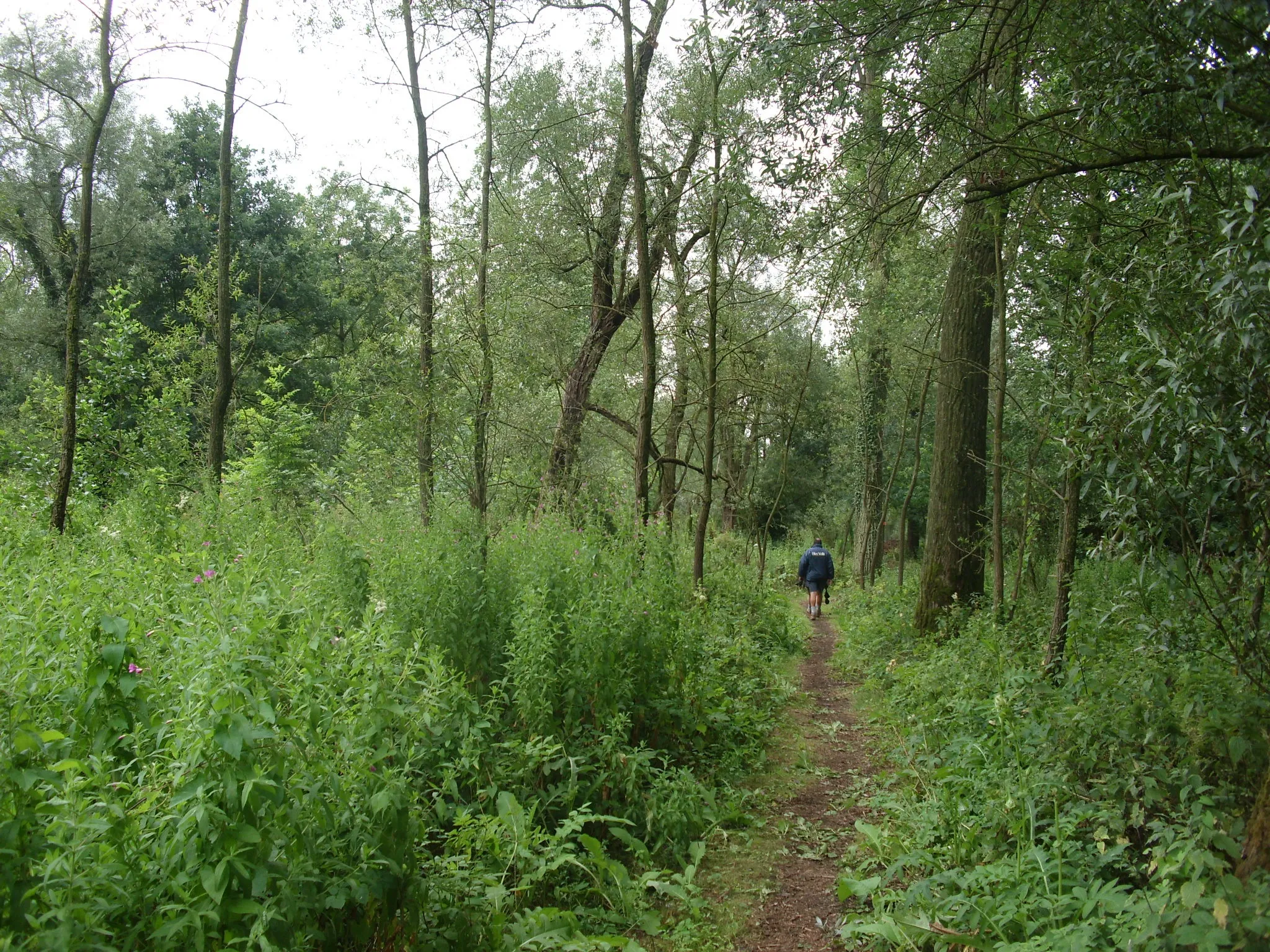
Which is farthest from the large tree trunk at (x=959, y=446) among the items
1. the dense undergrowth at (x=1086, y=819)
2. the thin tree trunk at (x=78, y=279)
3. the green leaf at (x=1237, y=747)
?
the thin tree trunk at (x=78, y=279)

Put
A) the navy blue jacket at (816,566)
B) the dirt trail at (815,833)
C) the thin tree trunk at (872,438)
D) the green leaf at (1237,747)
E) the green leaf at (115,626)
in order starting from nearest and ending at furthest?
the green leaf at (115,626), the green leaf at (1237,747), the dirt trail at (815,833), the navy blue jacket at (816,566), the thin tree trunk at (872,438)

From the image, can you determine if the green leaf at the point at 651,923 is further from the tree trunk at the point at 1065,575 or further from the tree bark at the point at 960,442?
the tree bark at the point at 960,442

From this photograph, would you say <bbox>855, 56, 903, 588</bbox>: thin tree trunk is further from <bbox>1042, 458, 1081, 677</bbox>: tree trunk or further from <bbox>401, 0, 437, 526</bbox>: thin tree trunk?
<bbox>1042, 458, 1081, 677</bbox>: tree trunk

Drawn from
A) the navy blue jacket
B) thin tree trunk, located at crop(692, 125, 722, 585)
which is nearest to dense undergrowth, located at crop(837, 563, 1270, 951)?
thin tree trunk, located at crop(692, 125, 722, 585)

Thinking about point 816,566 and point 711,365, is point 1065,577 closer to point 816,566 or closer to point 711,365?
point 711,365

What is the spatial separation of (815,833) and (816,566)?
38.5 feet

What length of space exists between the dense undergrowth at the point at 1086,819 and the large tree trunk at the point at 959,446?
4.12m

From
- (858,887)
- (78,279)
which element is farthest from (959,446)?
(78,279)

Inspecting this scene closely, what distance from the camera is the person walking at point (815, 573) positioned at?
16.4 meters

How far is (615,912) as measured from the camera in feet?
12.7

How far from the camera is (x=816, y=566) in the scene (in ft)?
54.0

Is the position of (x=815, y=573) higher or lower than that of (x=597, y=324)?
lower

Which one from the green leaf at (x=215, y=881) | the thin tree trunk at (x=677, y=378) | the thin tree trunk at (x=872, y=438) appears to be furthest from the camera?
the thin tree trunk at (x=872, y=438)

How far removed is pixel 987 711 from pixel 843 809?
1218mm
